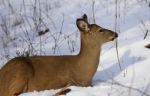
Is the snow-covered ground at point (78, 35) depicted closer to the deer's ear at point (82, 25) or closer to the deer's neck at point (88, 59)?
the deer's neck at point (88, 59)

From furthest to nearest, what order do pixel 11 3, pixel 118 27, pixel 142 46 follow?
pixel 11 3
pixel 118 27
pixel 142 46

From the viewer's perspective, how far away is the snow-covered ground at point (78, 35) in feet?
23.3

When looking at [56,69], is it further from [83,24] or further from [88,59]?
[83,24]

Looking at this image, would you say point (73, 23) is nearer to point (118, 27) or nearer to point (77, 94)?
point (118, 27)

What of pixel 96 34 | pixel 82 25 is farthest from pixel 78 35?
pixel 82 25

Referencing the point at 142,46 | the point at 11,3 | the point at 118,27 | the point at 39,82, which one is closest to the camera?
the point at 39,82

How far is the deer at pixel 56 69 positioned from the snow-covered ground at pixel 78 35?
259 millimetres

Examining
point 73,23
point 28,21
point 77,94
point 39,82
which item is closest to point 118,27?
point 73,23

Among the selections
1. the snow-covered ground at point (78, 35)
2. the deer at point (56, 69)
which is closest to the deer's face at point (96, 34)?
the deer at point (56, 69)

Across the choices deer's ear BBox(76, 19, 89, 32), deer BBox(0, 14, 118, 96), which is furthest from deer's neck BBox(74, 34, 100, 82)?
deer's ear BBox(76, 19, 89, 32)

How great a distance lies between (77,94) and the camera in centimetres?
652

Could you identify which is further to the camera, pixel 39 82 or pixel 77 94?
pixel 39 82

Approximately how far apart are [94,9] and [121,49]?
2523 millimetres

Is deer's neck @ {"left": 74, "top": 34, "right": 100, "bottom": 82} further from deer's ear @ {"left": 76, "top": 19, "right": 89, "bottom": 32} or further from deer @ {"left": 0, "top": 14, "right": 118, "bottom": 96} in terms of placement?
deer's ear @ {"left": 76, "top": 19, "right": 89, "bottom": 32}
